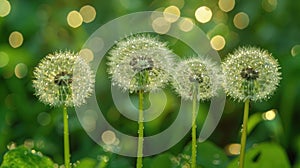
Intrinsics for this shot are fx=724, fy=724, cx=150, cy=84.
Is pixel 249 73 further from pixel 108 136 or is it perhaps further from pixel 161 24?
pixel 161 24

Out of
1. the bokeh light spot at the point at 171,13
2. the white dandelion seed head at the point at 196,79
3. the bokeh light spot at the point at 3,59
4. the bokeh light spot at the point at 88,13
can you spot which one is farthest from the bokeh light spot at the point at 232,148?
the white dandelion seed head at the point at 196,79

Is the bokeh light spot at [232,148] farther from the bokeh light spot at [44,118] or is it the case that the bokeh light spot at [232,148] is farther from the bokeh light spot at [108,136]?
the bokeh light spot at [44,118]

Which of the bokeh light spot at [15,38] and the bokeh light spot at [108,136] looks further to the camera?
the bokeh light spot at [15,38]

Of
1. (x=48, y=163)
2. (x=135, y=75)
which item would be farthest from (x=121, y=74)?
(x=48, y=163)

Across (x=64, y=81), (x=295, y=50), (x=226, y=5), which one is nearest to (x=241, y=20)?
(x=226, y=5)

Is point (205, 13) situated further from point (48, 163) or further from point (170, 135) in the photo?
point (48, 163)

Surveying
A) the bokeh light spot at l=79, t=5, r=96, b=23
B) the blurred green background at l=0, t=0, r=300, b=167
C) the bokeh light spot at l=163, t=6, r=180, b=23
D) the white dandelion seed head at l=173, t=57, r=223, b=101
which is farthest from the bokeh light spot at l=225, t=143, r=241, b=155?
the white dandelion seed head at l=173, t=57, r=223, b=101

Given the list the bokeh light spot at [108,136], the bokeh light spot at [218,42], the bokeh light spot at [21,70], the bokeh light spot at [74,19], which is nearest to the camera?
the bokeh light spot at [108,136]
